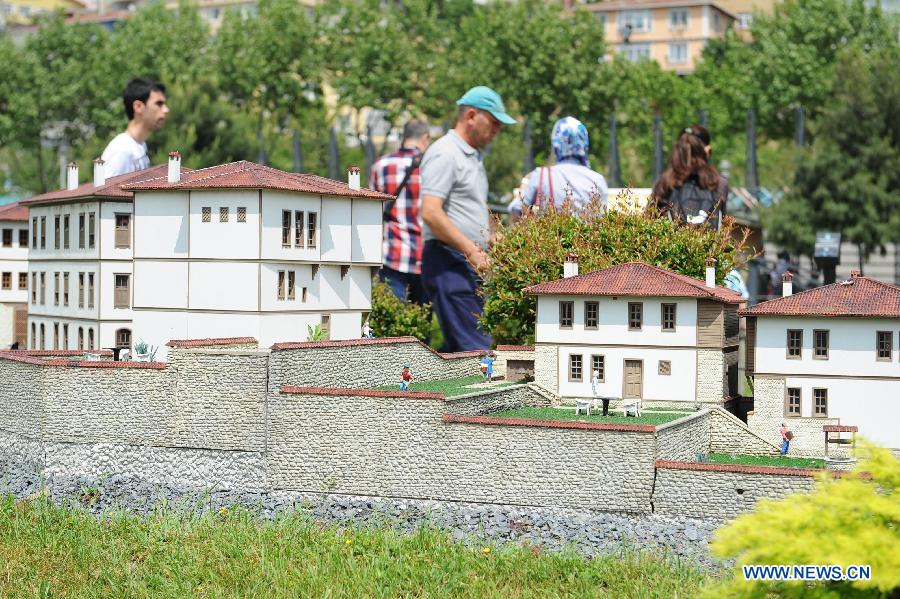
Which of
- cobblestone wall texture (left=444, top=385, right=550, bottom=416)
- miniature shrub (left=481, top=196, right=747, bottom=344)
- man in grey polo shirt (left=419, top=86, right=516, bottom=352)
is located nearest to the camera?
cobblestone wall texture (left=444, top=385, right=550, bottom=416)

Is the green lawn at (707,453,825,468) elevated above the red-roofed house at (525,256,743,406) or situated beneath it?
situated beneath

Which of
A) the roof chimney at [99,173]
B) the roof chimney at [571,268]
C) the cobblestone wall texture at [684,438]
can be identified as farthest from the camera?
the roof chimney at [99,173]

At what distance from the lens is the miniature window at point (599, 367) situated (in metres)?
28.1

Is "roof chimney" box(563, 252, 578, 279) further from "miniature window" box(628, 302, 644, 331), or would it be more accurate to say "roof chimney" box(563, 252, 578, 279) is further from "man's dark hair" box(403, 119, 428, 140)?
"man's dark hair" box(403, 119, 428, 140)

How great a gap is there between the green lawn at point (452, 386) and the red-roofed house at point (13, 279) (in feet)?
38.7

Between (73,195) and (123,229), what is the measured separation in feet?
5.75

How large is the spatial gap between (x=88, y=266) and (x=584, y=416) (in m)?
11.1

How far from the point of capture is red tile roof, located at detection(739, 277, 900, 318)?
2603 centimetres

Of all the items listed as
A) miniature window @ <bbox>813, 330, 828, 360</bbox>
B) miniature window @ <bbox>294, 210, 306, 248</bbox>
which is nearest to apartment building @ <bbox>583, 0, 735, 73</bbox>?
miniature window @ <bbox>294, 210, 306, 248</bbox>

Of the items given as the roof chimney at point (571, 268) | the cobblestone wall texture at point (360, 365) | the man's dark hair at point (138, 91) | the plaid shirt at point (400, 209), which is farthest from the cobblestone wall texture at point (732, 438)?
the man's dark hair at point (138, 91)

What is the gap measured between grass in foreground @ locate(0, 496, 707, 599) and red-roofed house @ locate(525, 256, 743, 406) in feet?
20.0

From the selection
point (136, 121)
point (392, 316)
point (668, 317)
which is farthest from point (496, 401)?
point (136, 121)

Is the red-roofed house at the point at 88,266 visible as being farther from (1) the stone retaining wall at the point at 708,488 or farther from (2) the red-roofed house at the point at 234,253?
(1) the stone retaining wall at the point at 708,488

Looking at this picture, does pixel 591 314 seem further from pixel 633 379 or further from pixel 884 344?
pixel 884 344
